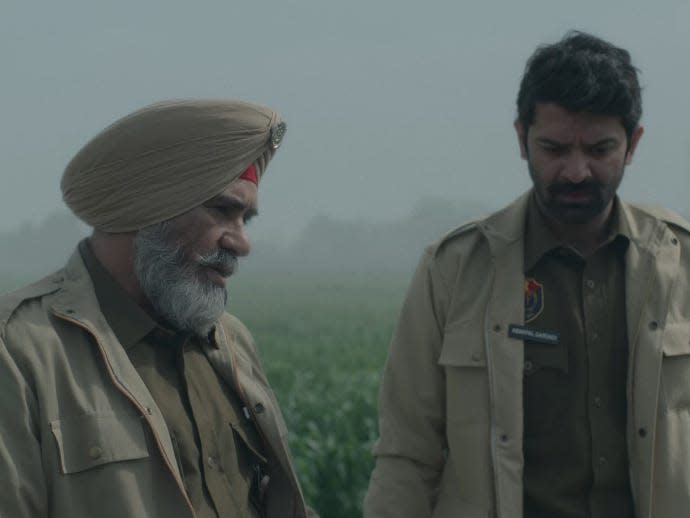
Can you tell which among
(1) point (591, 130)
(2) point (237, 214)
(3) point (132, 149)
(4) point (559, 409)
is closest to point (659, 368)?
(4) point (559, 409)

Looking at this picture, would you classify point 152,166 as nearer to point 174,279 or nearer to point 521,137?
point 174,279

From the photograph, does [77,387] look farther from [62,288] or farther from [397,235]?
[397,235]

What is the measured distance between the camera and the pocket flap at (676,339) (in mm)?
3818

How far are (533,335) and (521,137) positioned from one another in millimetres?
620

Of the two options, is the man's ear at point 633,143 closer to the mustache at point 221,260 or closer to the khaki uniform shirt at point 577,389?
the khaki uniform shirt at point 577,389

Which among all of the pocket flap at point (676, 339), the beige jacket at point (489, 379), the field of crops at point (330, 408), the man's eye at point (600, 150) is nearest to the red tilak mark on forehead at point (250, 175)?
the beige jacket at point (489, 379)

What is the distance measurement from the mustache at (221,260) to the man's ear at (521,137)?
3.19ft

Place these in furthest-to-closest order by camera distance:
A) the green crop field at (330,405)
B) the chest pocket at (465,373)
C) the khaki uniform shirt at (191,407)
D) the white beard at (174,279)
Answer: the green crop field at (330,405) < the chest pocket at (465,373) < the white beard at (174,279) < the khaki uniform shirt at (191,407)

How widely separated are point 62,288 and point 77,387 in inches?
12.4

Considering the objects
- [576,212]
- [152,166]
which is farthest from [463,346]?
[152,166]

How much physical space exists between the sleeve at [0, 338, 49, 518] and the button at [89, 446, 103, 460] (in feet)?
0.42

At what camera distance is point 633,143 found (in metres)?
3.97

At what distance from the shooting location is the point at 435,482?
13.5ft

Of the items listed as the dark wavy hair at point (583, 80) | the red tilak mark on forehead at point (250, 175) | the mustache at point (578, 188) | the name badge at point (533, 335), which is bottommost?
the name badge at point (533, 335)
